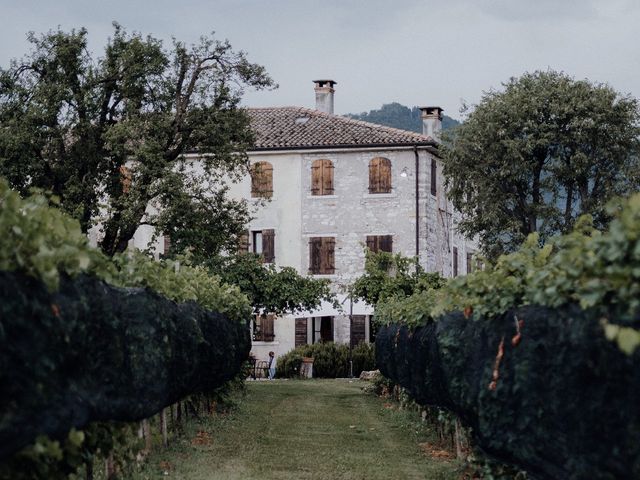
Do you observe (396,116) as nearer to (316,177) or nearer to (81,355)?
(316,177)

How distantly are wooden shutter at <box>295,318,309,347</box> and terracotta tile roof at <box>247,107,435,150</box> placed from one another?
6.42 m

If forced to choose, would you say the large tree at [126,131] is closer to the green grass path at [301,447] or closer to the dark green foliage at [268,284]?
the dark green foliage at [268,284]

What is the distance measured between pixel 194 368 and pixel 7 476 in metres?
8.29

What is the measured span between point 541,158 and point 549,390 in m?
38.2

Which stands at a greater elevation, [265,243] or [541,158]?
[541,158]

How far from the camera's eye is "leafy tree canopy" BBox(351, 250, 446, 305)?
125 ft

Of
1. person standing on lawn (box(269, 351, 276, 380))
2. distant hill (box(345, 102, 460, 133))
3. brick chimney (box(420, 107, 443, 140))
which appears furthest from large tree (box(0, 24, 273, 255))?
distant hill (box(345, 102, 460, 133))

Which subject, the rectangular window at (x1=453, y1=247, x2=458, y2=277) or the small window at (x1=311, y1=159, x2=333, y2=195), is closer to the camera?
the small window at (x1=311, y1=159, x2=333, y2=195)

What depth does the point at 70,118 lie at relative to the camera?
120 feet

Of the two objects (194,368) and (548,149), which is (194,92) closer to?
(548,149)

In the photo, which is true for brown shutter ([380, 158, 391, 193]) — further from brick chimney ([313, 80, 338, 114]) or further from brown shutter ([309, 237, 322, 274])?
brick chimney ([313, 80, 338, 114])

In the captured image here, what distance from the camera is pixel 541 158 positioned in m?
46.1

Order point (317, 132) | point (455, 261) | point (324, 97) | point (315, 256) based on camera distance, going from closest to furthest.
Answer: point (315, 256) < point (317, 132) < point (455, 261) < point (324, 97)

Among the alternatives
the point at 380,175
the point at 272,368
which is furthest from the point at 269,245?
the point at 272,368
